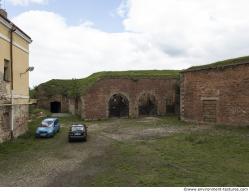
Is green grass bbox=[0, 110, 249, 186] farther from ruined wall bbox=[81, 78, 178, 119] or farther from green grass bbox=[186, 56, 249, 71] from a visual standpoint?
ruined wall bbox=[81, 78, 178, 119]

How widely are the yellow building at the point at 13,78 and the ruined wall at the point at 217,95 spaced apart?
14.3m

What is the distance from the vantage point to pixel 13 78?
2014 centimetres

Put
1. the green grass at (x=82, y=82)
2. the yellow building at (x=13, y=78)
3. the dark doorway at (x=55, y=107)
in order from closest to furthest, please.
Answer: the yellow building at (x=13, y=78), the green grass at (x=82, y=82), the dark doorway at (x=55, y=107)

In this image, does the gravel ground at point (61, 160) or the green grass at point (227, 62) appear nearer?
the gravel ground at point (61, 160)

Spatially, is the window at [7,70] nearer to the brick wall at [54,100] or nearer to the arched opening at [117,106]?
the arched opening at [117,106]

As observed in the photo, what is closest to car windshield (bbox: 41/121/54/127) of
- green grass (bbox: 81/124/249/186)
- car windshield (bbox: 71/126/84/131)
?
car windshield (bbox: 71/126/84/131)

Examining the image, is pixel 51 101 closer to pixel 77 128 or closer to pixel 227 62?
pixel 77 128

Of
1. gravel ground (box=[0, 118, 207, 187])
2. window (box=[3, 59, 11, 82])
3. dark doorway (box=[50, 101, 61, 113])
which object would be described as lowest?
gravel ground (box=[0, 118, 207, 187])

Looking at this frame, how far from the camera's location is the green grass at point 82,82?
3487 cm

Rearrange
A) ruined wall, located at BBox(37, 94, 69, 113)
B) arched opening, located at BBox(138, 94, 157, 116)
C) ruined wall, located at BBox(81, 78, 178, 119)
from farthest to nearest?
ruined wall, located at BBox(37, 94, 69, 113) → arched opening, located at BBox(138, 94, 157, 116) → ruined wall, located at BBox(81, 78, 178, 119)

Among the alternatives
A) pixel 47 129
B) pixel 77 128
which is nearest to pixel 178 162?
pixel 77 128

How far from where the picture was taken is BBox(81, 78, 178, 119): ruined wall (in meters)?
33.6

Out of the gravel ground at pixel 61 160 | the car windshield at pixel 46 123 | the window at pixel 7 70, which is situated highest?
the window at pixel 7 70

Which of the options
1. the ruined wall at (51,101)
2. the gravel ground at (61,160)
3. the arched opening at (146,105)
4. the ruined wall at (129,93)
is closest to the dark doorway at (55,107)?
the ruined wall at (51,101)
